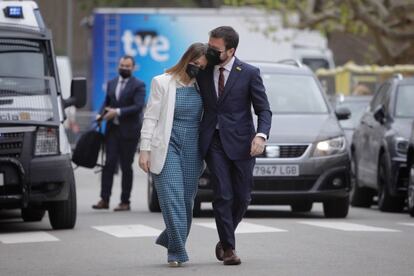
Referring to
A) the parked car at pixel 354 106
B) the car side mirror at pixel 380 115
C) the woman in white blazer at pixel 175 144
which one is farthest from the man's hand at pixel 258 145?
the parked car at pixel 354 106

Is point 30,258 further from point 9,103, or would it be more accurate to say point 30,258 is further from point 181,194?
point 9,103

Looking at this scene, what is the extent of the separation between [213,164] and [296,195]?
5.14 metres

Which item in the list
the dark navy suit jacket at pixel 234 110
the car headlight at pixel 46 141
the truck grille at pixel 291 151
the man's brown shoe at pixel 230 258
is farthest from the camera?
the truck grille at pixel 291 151

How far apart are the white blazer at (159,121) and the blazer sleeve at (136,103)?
7.31 meters

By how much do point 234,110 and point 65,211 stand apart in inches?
168

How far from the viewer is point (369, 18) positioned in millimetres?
33844

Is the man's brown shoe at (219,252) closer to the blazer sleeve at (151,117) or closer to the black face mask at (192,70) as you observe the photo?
the blazer sleeve at (151,117)

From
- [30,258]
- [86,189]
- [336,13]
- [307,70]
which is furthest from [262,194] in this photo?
[336,13]

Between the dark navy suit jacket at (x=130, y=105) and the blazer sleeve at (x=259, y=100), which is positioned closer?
the blazer sleeve at (x=259, y=100)

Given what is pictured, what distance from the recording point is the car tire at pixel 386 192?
19028mm

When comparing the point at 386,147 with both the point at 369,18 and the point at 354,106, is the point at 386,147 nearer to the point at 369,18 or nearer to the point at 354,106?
the point at 354,106

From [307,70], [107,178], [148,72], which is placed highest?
[307,70]

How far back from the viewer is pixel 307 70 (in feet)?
61.2

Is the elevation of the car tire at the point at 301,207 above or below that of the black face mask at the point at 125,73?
below
